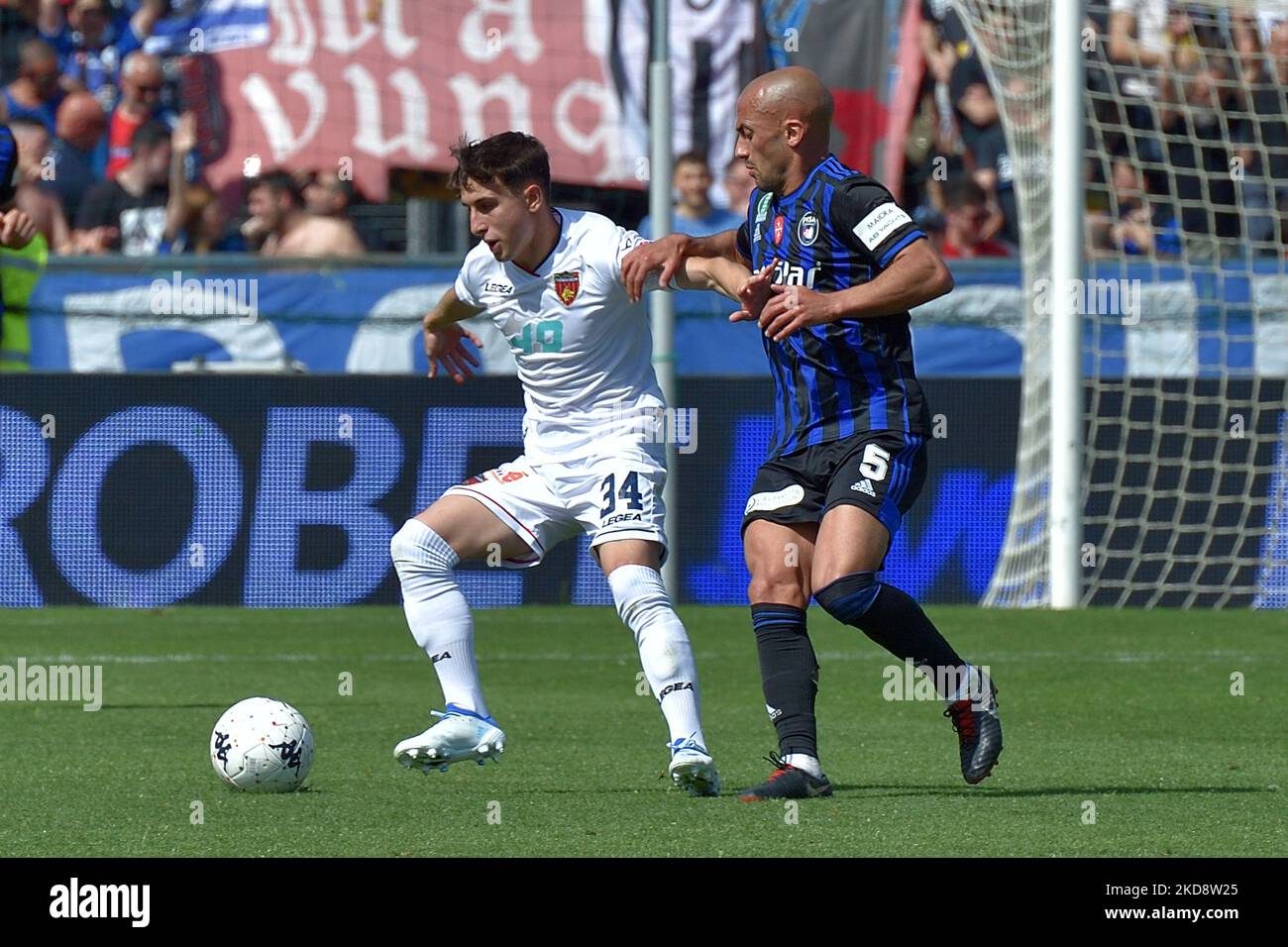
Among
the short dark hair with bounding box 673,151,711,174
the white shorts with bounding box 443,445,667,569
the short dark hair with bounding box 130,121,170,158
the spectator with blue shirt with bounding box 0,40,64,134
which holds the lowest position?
the white shorts with bounding box 443,445,667,569

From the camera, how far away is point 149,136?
14891mm

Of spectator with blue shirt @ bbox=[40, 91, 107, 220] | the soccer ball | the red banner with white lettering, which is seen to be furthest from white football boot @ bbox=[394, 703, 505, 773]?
spectator with blue shirt @ bbox=[40, 91, 107, 220]

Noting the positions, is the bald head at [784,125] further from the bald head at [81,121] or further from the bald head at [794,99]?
the bald head at [81,121]

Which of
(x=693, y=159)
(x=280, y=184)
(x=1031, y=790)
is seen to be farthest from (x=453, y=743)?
(x=280, y=184)

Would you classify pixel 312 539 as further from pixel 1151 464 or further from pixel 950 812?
pixel 950 812

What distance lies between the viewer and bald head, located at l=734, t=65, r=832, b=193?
600cm

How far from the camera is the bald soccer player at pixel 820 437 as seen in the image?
5.91 metres

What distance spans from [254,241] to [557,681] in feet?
20.3

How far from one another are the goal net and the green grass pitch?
2.47ft

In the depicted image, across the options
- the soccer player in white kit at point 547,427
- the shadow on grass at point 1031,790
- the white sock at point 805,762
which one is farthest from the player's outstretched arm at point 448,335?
the shadow on grass at point 1031,790

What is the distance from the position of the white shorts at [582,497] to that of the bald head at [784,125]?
882 mm

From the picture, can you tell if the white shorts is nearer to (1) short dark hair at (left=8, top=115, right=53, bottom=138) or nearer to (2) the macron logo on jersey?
(2) the macron logo on jersey

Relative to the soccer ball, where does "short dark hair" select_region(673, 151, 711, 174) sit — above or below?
above

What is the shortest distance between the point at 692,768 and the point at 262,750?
48.7 inches
